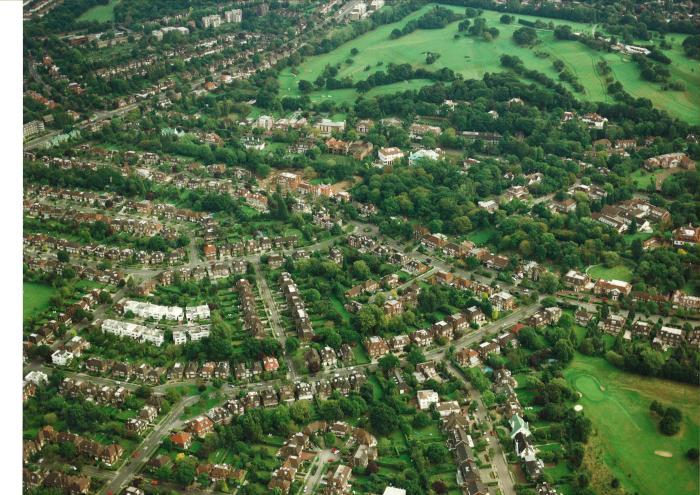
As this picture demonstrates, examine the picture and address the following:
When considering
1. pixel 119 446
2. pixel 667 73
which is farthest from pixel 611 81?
pixel 119 446

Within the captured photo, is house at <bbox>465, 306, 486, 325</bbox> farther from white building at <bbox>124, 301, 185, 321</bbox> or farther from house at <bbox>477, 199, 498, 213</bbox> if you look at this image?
white building at <bbox>124, 301, 185, 321</bbox>

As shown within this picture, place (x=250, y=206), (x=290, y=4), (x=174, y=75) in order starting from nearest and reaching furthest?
1. (x=250, y=206)
2. (x=174, y=75)
3. (x=290, y=4)

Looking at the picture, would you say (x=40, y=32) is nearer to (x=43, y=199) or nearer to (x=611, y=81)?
(x=43, y=199)

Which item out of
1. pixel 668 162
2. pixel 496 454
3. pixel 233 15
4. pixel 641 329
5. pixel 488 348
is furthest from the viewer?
pixel 233 15

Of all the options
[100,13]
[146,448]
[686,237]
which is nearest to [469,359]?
[146,448]

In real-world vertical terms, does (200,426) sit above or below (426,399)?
below

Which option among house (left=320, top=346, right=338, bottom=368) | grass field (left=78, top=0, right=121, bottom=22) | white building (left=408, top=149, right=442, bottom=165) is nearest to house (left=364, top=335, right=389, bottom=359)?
house (left=320, top=346, right=338, bottom=368)

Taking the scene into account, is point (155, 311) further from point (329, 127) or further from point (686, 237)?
point (686, 237)
